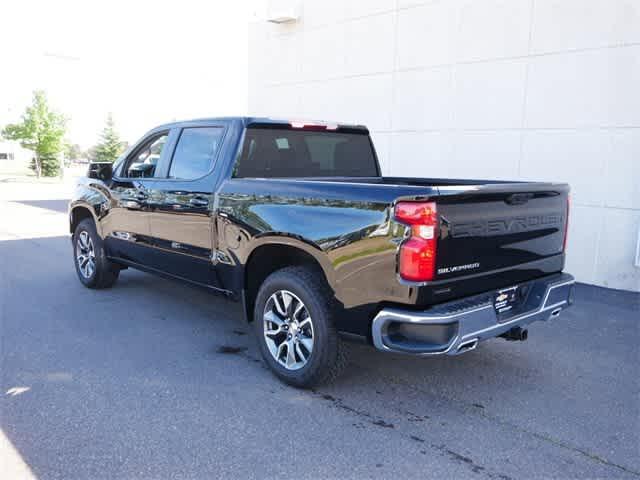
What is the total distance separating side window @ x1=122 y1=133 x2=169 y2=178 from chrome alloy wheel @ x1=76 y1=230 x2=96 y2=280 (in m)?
1.18

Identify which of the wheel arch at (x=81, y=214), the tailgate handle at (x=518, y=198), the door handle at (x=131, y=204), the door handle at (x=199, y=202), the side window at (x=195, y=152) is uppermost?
the side window at (x=195, y=152)

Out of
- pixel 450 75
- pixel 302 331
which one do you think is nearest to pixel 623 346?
pixel 302 331

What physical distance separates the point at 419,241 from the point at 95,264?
14.9 feet

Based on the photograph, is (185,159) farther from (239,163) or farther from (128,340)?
(128,340)

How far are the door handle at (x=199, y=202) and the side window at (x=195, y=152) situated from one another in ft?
0.73

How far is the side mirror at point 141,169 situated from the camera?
546 centimetres

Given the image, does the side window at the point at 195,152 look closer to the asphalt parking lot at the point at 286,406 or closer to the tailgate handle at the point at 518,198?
the asphalt parking lot at the point at 286,406

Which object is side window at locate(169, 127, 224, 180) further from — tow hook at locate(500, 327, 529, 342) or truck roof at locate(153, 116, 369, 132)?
tow hook at locate(500, 327, 529, 342)

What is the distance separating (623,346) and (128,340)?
4.43 metres

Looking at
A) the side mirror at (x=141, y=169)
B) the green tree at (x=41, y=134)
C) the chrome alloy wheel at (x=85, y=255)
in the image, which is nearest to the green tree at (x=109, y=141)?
the green tree at (x=41, y=134)

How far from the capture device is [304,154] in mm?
5008

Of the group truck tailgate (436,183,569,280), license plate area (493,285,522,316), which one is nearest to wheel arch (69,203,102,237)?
truck tailgate (436,183,569,280)

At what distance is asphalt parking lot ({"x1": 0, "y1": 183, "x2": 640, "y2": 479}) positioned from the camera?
300 cm

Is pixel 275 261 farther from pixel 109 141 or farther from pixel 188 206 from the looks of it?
pixel 109 141
